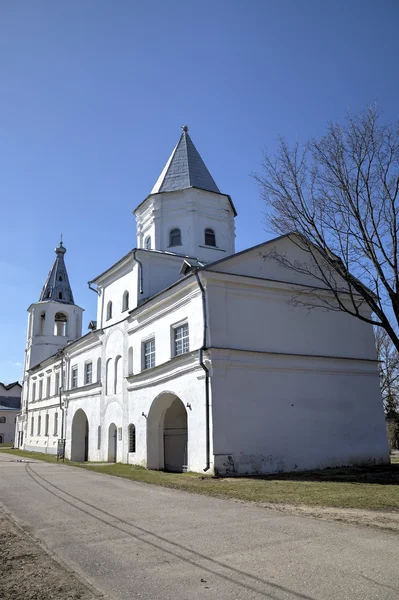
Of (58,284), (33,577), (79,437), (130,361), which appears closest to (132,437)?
(130,361)

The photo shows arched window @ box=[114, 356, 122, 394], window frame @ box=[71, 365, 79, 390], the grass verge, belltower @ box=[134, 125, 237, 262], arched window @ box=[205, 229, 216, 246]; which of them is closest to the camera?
the grass verge

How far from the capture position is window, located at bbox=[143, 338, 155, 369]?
70.4ft

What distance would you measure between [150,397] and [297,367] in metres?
6.58

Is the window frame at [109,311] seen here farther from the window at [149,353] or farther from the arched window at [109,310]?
the window at [149,353]

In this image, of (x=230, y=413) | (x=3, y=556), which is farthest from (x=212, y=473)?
(x=3, y=556)

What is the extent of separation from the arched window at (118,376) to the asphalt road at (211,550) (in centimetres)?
1412

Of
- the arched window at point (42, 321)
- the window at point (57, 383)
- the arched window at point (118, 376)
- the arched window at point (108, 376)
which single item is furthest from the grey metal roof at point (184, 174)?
the arched window at point (42, 321)

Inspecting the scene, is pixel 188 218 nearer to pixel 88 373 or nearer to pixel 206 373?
pixel 206 373

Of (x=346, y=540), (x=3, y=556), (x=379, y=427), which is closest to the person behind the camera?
(x=3, y=556)

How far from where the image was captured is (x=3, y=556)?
19.5 ft

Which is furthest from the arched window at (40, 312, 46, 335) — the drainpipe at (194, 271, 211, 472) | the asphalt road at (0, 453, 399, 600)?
the asphalt road at (0, 453, 399, 600)

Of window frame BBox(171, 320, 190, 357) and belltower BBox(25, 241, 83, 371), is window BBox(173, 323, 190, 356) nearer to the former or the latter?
window frame BBox(171, 320, 190, 357)

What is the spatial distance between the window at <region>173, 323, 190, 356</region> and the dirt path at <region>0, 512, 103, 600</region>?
12269mm

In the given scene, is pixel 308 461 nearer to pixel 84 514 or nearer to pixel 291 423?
pixel 291 423
